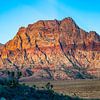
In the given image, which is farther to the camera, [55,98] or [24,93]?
[55,98]

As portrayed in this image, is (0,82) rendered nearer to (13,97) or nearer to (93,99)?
(13,97)

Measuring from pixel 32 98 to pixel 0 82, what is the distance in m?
9.53

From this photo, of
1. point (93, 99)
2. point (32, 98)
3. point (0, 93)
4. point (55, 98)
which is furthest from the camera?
point (93, 99)

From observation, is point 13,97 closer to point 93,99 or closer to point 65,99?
point 65,99

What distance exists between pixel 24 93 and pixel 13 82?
18.2ft

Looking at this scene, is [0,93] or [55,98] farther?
[55,98]

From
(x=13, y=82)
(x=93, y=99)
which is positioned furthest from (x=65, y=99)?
(x=93, y=99)

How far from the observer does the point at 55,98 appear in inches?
1992

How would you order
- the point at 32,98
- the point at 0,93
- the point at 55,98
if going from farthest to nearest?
the point at 55,98
the point at 32,98
the point at 0,93

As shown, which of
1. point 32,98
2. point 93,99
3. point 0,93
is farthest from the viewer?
point 93,99

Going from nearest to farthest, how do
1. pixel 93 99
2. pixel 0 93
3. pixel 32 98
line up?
pixel 0 93, pixel 32 98, pixel 93 99

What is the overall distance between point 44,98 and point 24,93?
8.04ft

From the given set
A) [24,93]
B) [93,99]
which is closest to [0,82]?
[24,93]

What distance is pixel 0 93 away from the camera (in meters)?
41.8
